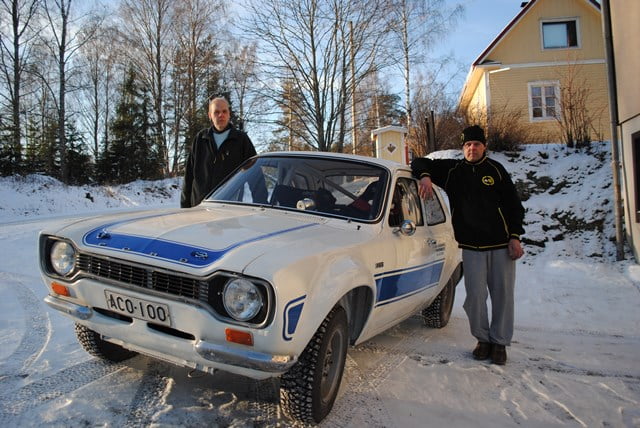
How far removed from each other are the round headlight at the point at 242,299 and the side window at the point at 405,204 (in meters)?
1.57

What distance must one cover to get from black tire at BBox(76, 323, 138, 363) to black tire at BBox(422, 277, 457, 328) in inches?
117

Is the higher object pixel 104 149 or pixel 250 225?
pixel 104 149

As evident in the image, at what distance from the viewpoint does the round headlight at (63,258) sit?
9.37 feet

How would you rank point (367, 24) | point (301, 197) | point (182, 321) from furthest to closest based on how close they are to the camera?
point (367, 24)
point (301, 197)
point (182, 321)

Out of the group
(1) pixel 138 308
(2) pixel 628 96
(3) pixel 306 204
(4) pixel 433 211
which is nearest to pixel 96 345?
(1) pixel 138 308

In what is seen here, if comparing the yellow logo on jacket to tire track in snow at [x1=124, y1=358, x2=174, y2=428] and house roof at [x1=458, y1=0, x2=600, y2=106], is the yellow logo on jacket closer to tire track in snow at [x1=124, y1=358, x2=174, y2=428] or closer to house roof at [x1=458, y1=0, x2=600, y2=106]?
tire track in snow at [x1=124, y1=358, x2=174, y2=428]

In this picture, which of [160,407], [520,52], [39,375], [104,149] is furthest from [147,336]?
[104,149]

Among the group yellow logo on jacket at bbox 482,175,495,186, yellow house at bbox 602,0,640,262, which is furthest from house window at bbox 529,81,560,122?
yellow logo on jacket at bbox 482,175,495,186

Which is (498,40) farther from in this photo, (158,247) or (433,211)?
(158,247)

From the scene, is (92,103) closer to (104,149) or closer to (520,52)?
(104,149)

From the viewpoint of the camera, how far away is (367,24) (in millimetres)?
16516

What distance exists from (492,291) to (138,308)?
9.73 ft

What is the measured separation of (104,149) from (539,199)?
2596 centimetres

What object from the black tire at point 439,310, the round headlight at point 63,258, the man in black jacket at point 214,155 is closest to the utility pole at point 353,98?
the man in black jacket at point 214,155
